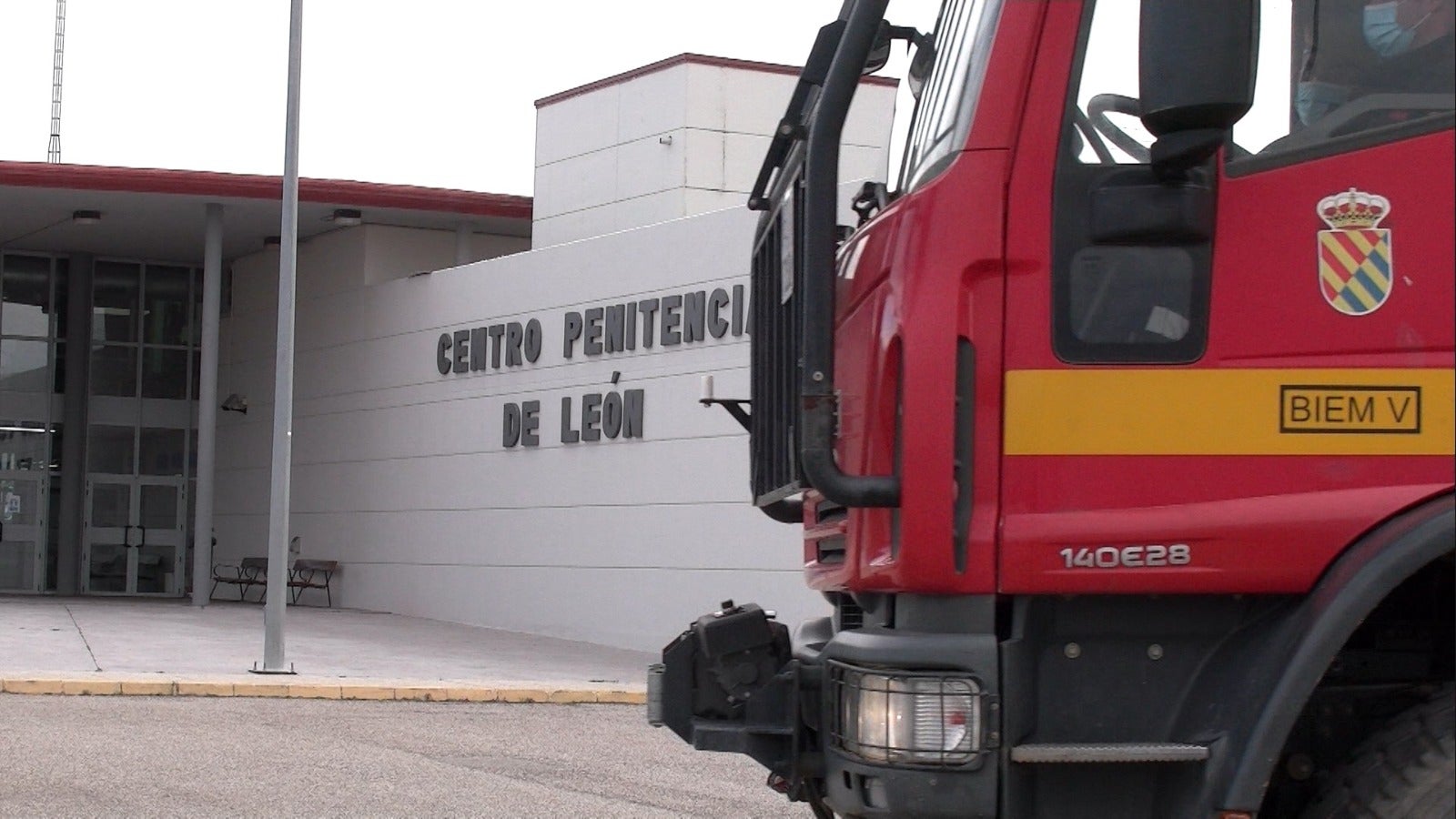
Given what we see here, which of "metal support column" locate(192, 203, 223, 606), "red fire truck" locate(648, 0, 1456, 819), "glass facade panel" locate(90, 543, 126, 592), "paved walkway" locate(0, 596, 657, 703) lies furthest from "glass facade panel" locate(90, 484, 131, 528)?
"red fire truck" locate(648, 0, 1456, 819)

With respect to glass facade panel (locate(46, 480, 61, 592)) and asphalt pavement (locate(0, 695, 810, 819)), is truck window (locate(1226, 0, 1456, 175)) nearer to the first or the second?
asphalt pavement (locate(0, 695, 810, 819))

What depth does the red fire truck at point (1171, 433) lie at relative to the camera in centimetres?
393

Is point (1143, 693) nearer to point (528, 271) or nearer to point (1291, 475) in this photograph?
point (1291, 475)

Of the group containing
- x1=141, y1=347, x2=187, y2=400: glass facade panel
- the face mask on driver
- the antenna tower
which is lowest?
the face mask on driver

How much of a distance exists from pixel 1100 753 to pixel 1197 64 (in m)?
1.45

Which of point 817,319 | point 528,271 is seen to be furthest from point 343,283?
point 817,319

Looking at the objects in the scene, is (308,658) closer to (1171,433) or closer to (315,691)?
(315,691)

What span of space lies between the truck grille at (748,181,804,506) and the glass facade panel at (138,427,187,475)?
98.7 ft

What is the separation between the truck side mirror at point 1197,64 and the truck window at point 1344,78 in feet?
0.82

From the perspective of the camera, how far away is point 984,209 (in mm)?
4141

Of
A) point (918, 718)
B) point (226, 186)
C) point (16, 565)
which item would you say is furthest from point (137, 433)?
point (918, 718)

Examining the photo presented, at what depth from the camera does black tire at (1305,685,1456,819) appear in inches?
154

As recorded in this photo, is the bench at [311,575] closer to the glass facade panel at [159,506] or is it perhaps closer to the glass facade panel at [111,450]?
the glass facade panel at [159,506]

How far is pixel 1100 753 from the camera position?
4039 millimetres
